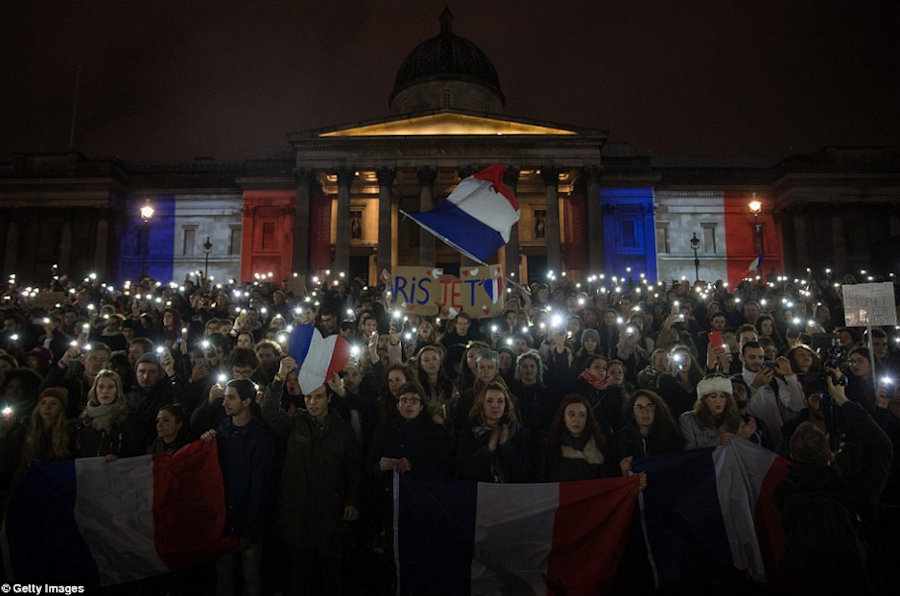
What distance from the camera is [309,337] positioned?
630 cm

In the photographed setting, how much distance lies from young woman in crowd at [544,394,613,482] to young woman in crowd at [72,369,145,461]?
14.3 ft

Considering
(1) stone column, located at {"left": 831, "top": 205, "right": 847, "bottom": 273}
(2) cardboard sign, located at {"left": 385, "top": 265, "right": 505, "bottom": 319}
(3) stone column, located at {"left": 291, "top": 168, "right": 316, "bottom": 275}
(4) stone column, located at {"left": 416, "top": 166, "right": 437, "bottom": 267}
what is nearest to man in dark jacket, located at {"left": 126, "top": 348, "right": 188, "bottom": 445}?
(2) cardboard sign, located at {"left": 385, "top": 265, "right": 505, "bottom": 319}

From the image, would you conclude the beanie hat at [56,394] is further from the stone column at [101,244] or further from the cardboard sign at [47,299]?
the stone column at [101,244]

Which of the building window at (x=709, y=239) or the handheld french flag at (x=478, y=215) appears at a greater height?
the building window at (x=709, y=239)

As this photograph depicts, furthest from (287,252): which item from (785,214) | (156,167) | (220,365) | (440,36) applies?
(785,214)

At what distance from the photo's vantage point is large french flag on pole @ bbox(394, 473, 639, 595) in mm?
5148

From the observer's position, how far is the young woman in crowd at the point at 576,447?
17.7 feet

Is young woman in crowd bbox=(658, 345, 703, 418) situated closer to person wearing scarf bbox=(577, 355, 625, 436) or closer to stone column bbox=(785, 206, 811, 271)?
person wearing scarf bbox=(577, 355, 625, 436)

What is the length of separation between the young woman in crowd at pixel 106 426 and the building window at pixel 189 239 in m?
41.8

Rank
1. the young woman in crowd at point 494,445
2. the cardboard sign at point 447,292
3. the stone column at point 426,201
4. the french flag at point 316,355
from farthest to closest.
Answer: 1. the stone column at point 426,201
2. the cardboard sign at point 447,292
3. the french flag at point 316,355
4. the young woman in crowd at point 494,445

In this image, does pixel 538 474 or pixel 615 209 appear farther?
pixel 615 209

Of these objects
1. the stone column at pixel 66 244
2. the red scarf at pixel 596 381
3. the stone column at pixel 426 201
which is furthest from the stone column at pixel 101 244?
the red scarf at pixel 596 381

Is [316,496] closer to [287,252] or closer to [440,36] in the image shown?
[287,252]

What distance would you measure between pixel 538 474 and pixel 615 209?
37746 mm
